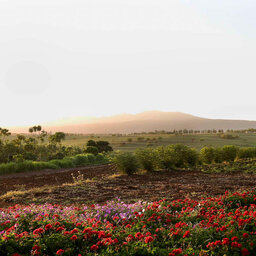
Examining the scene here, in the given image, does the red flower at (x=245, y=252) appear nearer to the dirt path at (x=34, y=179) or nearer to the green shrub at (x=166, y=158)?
the dirt path at (x=34, y=179)

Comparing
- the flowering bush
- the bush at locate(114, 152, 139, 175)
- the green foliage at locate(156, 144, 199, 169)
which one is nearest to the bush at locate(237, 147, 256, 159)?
the green foliage at locate(156, 144, 199, 169)

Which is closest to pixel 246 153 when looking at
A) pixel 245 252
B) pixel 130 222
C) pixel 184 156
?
pixel 184 156

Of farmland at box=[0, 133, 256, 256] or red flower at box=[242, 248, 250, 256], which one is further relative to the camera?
farmland at box=[0, 133, 256, 256]

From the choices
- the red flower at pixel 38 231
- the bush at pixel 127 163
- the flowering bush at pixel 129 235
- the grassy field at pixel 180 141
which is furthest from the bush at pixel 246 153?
the red flower at pixel 38 231

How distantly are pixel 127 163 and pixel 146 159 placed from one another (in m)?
1.20

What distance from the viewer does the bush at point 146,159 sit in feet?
47.5

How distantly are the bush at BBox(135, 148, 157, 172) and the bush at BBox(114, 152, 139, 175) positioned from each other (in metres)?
0.45

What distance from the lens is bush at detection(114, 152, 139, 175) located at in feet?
45.5

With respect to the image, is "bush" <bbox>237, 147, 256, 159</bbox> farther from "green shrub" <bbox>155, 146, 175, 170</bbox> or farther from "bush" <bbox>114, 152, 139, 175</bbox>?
"bush" <bbox>114, 152, 139, 175</bbox>

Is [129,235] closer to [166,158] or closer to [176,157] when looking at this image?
[166,158]

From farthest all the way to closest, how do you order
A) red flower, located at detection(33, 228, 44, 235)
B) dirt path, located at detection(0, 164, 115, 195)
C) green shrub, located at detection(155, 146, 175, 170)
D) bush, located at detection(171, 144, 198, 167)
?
bush, located at detection(171, 144, 198, 167) → green shrub, located at detection(155, 146, 175, 170) → dirt path, located at detection(0, 164, 115, 195) → red flower, located at detection(33, 228, 44, 235)

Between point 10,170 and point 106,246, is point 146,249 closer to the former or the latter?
point 106,246

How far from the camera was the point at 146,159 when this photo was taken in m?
14.5

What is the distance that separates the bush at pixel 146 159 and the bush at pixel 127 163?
0.45 m
